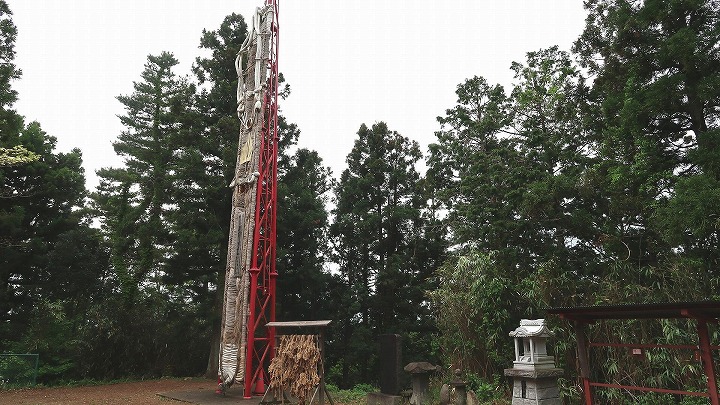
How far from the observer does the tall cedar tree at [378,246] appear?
50.2 feet

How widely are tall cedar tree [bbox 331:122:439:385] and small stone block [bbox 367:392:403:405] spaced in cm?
690

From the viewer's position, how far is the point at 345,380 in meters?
15.1

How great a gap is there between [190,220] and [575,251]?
9783 mm

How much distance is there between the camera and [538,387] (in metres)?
5.61

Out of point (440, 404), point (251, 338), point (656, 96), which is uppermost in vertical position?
point (656, 96)

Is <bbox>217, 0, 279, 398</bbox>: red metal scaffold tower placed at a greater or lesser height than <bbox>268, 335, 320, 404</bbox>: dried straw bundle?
greater

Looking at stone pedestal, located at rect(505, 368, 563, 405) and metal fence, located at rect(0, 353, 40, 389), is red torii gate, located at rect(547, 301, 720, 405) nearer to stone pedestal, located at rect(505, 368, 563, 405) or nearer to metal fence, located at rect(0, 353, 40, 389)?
stone pedestal, located at rect(505, 368, 563, 405)

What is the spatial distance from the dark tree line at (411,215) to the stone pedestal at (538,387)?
199cm

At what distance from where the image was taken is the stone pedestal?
5562mm

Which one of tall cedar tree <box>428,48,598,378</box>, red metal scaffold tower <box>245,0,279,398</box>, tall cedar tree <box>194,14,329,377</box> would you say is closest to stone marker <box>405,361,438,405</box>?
tall cedar tree <box>428,48,598,378</box>

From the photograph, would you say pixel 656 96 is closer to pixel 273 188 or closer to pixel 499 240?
pixel 499 240

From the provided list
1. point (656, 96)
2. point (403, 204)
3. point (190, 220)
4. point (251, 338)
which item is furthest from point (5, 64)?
point (656, 96)

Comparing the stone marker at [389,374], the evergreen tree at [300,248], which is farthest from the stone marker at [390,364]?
the evergreen tree at [300,248]

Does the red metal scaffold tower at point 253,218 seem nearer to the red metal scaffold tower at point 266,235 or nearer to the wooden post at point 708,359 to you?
the red metal scaffold tower at point 266,235
